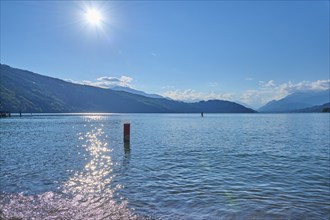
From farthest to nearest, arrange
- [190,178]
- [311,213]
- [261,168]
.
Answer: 1. [261,168]
2. [190,178]
3. [311,213]

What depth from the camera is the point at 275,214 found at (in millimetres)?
11938

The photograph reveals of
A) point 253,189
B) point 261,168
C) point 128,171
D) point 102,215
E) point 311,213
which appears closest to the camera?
point 102,215

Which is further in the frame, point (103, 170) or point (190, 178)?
point (103, 170)

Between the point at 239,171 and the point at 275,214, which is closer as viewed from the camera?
the point at 275,214

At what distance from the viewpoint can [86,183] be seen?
17.3 m

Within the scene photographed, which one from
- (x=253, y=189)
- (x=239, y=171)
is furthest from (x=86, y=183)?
(x=239, y=171)

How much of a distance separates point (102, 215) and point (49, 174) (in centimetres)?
1013

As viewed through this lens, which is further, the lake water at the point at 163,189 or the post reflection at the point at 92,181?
the post reflection at the point at 92,181

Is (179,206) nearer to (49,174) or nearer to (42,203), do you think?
(42,203)

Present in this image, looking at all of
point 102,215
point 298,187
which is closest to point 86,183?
point 102,215

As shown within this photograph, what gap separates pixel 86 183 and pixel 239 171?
11.8m

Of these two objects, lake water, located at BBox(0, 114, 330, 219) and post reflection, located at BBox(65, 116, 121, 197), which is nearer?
lake water, located at BBox(0, 114, 330, 219)

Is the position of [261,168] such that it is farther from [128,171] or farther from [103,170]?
[103,170]

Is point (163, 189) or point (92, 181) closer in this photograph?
point (163, 189)
